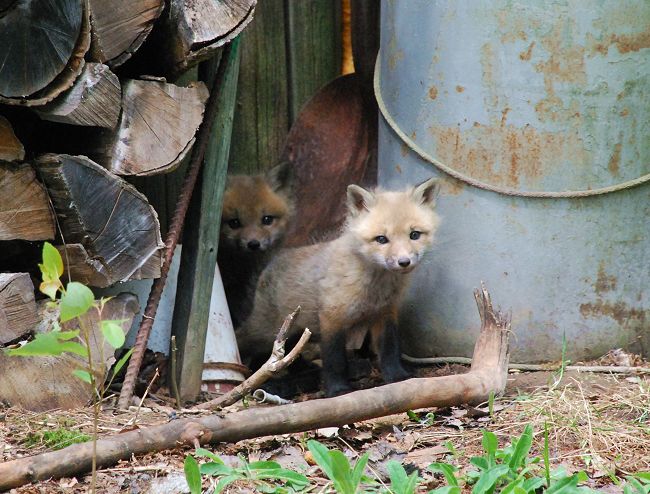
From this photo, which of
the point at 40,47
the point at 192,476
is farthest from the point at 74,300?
the point at 40,47

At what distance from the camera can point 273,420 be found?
2896mm

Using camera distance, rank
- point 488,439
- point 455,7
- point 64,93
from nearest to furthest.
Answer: point 488,439 < point 64,93 < point 455,7

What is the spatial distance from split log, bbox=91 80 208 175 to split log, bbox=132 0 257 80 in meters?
0.15

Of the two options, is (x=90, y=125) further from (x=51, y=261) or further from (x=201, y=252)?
(x=51, y=261)

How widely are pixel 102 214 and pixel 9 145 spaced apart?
1.35 ft

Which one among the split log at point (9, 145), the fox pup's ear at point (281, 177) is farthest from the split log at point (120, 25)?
the fox pup's ear at point (281, 177)

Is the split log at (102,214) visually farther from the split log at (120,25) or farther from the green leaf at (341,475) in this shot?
the green leaf at (341,475)

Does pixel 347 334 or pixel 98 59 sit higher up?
pixel 98 59

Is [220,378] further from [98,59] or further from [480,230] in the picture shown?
[98,59]

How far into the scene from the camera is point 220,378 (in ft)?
14.4

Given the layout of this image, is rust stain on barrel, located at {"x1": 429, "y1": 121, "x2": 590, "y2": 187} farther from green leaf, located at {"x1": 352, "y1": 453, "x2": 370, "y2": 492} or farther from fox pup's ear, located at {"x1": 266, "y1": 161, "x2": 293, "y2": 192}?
green leaf, located at {"x1": 352, "y1": 453, "x2": 370, "y2": 492}

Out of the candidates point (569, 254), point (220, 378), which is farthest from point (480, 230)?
point (220, 378)

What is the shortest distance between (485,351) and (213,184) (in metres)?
1.48

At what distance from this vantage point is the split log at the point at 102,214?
3.18 metres
